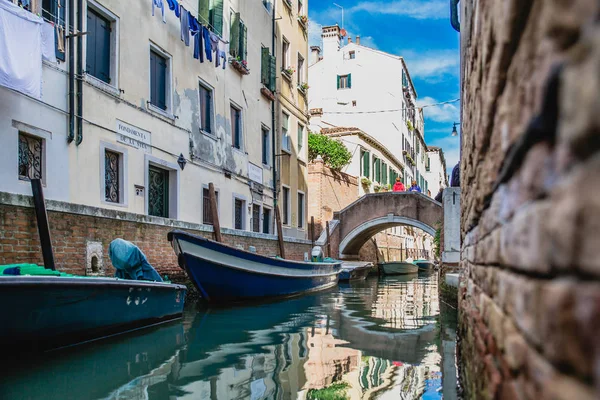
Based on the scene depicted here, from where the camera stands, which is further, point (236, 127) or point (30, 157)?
point (236, 127)

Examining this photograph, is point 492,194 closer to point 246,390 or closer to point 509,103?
point 509,103

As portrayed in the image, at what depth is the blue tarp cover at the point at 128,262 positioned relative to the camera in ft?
19.1

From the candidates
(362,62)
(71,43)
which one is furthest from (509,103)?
(362,62)

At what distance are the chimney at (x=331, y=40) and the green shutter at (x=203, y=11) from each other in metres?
Result: 16.9

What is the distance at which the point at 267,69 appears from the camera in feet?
45.4

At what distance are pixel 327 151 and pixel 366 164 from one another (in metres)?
4.06

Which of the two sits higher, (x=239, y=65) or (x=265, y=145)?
(x=239, y=65)

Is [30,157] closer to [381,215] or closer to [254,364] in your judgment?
[254,364]

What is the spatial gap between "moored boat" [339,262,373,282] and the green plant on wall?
393 centimetres

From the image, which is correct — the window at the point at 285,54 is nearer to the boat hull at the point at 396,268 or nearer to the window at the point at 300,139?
the window at the point at 300,139

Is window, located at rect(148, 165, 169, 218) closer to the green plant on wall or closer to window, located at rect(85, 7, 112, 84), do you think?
window, located at rect(85, 7, 112, 84)

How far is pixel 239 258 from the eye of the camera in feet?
27.1

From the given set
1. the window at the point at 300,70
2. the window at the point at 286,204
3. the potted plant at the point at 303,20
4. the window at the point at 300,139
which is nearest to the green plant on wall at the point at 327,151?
the window at the point at 300,139

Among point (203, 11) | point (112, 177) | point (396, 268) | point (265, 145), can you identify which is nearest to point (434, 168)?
point (396, 268)
